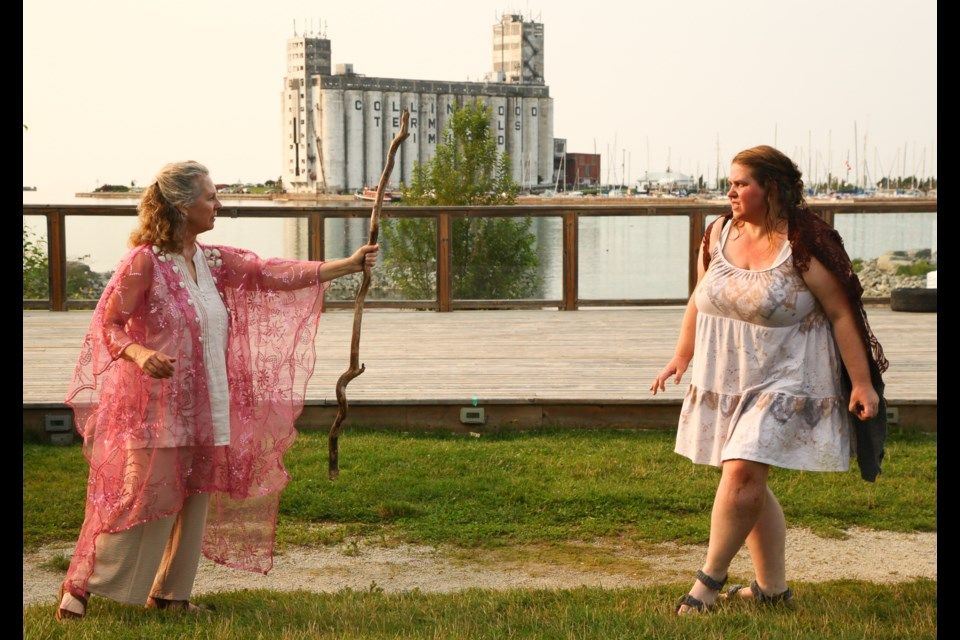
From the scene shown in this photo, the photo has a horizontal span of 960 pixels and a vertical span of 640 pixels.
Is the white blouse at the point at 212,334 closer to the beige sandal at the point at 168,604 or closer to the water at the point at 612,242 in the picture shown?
the beige sandal at the point at 168,604

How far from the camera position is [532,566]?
18.4ft

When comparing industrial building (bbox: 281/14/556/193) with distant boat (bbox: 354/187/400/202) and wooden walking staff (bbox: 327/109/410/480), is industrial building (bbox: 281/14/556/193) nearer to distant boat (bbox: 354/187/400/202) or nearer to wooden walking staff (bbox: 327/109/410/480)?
distant boat (bbox: 354/187/400/202)

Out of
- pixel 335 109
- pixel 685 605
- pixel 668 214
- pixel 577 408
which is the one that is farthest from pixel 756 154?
pixel 335 109

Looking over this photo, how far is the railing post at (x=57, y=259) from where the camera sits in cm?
1270

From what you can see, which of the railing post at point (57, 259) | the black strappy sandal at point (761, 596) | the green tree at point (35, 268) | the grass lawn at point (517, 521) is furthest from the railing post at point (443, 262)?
the black strappy sandal at point (761, 596)

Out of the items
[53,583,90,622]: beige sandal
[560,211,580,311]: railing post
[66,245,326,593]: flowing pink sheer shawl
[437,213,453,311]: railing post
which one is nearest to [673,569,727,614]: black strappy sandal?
[66,245,326,593]: flowing pink sheer shawl

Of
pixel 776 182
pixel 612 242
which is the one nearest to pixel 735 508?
pixel 776 182

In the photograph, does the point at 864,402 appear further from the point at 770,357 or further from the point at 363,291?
the point at 363,291

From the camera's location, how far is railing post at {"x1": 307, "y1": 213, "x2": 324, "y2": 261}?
12.9 metres

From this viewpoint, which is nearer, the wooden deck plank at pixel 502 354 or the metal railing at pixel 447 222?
the wooden deck plank at pixel 502 354

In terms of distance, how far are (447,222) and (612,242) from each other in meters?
1.85

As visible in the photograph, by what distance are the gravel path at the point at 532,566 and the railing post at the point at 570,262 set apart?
7349 mm
